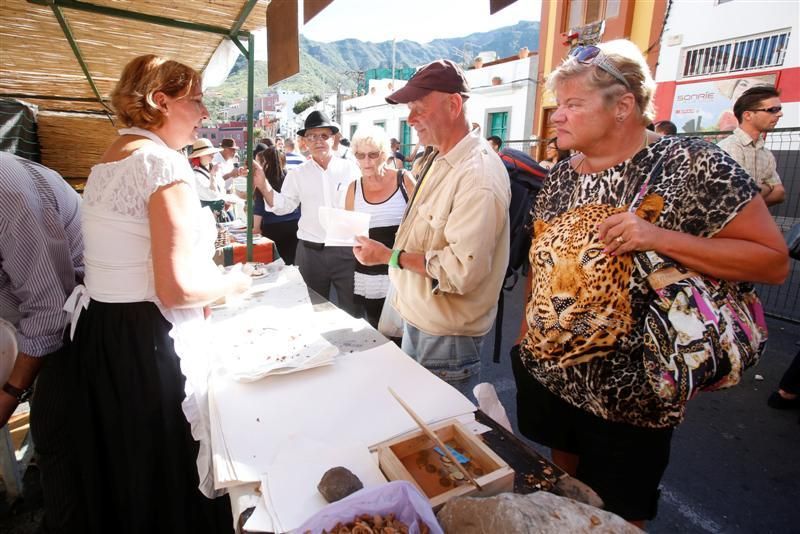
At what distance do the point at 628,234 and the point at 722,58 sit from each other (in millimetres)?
13516

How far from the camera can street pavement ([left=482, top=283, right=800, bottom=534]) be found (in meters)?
2.11

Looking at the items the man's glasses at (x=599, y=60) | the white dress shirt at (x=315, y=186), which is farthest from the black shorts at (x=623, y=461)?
the white dress shirt at (x=315, y=186)

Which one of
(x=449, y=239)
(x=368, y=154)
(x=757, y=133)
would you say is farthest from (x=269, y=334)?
(x=757, y=133)

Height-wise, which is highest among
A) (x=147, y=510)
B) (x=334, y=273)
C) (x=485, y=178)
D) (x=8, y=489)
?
(x=485, y=178)

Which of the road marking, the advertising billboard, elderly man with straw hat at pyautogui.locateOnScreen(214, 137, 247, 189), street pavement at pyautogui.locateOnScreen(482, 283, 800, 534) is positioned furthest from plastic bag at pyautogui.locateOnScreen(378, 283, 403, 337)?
the advertising billboard

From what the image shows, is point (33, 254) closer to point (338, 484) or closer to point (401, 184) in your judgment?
point (338, 484)

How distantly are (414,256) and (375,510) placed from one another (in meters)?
1.11

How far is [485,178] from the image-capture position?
5.22ft

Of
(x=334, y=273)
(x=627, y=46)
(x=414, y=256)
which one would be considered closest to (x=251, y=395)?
(x=414, y=256)

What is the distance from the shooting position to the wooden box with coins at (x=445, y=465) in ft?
2.86

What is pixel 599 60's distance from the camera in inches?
50.9

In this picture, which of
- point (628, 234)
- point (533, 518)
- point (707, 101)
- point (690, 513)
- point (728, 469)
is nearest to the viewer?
point (533, 518)

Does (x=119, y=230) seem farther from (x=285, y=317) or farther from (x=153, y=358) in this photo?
(x=285, y=317)

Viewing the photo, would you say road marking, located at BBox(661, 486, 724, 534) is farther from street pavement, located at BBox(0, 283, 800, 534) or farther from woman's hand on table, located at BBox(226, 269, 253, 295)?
woman's hand on table, located at BBox(226, 269, 253, 295)
